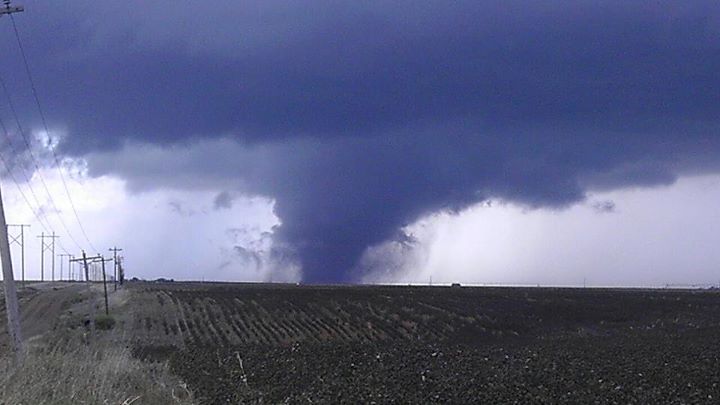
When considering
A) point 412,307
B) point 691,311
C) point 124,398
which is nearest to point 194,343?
point 412,307

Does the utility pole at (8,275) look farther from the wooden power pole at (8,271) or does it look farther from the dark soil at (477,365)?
the dark soil at (477,365)

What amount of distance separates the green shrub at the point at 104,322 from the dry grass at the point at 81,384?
3737 centimetres

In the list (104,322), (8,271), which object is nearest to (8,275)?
(8,271)

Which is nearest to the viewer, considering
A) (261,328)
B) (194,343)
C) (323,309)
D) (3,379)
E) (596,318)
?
(3,379)

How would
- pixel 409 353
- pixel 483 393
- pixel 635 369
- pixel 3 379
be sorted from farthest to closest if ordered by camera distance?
pixel 409 353
pixel 635 369
pixel 483 393
pixel 3 379

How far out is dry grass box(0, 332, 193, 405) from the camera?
693 inches

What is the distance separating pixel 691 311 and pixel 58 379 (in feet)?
210

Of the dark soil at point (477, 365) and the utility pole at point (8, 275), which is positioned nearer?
the dark soil at point (477, 365)

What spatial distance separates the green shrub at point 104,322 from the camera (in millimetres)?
→ 68250

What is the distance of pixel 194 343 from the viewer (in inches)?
2090

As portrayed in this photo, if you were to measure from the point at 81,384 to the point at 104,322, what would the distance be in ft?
168

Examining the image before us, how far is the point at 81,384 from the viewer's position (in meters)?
19.9

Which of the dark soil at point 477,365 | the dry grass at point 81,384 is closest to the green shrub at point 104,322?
the dark soil at point 477,365

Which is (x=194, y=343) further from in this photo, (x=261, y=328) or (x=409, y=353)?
(x=409, y=353)
